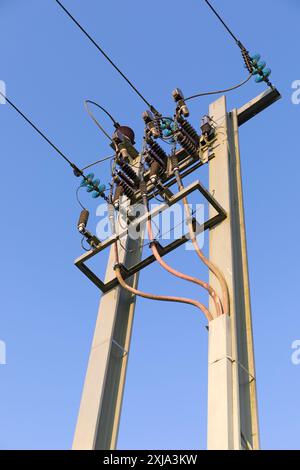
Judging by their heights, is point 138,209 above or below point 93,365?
above

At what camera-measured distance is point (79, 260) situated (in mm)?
5934

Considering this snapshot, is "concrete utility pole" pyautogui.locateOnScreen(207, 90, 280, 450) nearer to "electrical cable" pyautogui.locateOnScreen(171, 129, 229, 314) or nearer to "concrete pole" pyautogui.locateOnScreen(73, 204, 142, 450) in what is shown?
"electrical cable" pyautogui.locateOnScreen(171, 129, 229, 314)

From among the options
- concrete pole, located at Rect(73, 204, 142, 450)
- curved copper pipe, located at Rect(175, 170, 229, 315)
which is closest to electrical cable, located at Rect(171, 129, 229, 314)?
curved copper pipe, located at Rect(175, 170, 229, 315)

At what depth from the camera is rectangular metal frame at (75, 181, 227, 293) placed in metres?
5.26

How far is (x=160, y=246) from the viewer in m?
5.50

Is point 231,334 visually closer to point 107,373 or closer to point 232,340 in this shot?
point 232,340

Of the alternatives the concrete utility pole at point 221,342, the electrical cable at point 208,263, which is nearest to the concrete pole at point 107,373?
the concrete utility pole at point 221,342

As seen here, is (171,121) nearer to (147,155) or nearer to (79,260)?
(147,155)

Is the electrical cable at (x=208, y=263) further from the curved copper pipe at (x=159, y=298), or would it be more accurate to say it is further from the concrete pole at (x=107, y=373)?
the concrete pole at (x=107, y=373)
